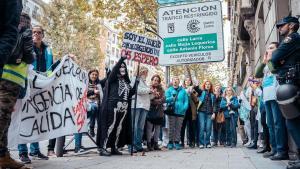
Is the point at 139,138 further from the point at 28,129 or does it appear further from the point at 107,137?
the point at 28,129

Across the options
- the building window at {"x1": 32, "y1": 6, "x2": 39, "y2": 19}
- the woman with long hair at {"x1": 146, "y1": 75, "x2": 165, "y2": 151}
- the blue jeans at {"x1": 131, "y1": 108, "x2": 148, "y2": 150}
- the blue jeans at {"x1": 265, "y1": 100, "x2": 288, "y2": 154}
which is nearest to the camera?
the blue jeans at {"x1": 265, "y1": 100, "x2": 288, "y2": 154}

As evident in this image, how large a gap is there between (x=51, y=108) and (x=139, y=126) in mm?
2602

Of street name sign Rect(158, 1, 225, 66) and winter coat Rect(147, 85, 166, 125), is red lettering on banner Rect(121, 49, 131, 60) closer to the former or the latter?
winter coat Rect(147, 85, 166, 125)

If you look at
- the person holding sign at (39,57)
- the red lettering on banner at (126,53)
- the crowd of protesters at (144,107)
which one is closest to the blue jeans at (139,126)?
the crowd of protesters at (144,107)

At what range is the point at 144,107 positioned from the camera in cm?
820

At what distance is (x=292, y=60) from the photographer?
15.3ft

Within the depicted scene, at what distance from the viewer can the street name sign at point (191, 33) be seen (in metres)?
10.1

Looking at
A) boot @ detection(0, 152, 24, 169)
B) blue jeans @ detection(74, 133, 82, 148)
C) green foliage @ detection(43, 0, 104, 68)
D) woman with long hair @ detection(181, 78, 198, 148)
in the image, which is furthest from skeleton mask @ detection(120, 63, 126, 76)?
green foliage @ detection(43, 0, 104, 68)

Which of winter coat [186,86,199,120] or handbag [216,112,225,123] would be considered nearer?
winter coat [186,86,199,120]

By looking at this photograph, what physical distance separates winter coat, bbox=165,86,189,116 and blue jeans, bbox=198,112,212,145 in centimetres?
75

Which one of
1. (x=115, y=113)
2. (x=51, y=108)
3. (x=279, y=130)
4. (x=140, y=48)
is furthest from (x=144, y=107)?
(x=279, y=130)

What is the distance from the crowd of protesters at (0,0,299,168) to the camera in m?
4.37

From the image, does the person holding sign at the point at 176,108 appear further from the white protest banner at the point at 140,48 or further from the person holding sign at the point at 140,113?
the white protest banner at the point at 140,48

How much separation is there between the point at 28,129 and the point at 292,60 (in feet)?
12.2
